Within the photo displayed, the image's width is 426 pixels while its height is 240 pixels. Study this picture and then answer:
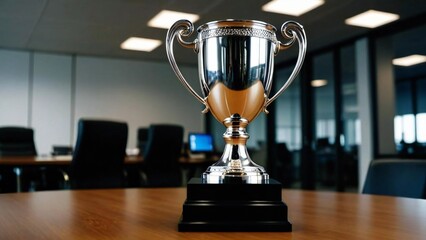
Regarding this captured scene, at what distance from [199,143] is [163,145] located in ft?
5.60

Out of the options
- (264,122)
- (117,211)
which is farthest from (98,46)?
(117,211)

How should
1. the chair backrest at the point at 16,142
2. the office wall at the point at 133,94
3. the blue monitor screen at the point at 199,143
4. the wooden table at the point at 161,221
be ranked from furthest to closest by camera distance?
1. the office wall at the point at 133,94
2. the blue monitor screen at the point at 199,143
3. the chair backrest at the point at 16,142
4. the wooden table at the point at 161,221

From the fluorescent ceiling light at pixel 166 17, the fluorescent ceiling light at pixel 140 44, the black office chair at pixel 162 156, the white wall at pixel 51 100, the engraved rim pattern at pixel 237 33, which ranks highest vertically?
the fluorescent ceiling light at pixel 140 44

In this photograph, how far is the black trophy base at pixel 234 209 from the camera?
0.61 metres

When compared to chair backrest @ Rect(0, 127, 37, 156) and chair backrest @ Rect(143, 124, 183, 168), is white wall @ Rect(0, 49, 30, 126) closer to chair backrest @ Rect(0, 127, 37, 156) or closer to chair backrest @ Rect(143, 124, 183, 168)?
chair backrest @ Rect(0, 127, 37, 156)

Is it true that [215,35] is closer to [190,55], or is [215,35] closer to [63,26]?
[63,26]

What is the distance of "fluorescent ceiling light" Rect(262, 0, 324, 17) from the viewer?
4816 mm

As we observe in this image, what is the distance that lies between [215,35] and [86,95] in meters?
7.62

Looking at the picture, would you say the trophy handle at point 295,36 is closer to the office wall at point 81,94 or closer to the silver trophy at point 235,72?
the silver trophy at point 235,72

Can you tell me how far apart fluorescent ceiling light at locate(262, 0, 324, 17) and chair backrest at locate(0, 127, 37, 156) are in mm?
3441

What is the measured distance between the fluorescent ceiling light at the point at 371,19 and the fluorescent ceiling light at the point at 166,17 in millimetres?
2110

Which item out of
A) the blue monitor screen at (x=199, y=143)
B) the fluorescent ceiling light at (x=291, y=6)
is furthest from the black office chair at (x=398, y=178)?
the blue monitor screen at (x=199, y=143)

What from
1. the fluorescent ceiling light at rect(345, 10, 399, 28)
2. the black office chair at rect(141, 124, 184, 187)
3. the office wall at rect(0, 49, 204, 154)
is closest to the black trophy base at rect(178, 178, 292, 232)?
the black office chair at rect(141, 124, 184, 187)

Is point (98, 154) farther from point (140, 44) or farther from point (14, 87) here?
point (14, 87)
